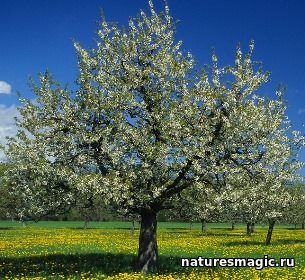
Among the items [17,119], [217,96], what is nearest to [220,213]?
[217,96]

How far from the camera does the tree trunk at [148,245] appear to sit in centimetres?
2483

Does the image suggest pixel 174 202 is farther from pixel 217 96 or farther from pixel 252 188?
pixel 217 96

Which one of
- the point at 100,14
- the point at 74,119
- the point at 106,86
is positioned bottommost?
the point at 74,119

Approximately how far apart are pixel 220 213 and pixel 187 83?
6.74 meters

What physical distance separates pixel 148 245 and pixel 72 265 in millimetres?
5537

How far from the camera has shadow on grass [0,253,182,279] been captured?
24703 mm

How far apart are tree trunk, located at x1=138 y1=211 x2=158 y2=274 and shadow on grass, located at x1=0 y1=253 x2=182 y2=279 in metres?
0.68

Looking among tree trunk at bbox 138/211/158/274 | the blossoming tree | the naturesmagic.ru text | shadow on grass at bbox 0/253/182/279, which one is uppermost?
the blossoming tree

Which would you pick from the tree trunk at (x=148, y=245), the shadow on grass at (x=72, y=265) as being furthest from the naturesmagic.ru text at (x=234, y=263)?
the tree trunk at (x=148, y=245)

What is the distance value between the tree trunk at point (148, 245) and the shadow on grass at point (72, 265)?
0.68 m

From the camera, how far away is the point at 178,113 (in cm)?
2359

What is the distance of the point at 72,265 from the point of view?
27.9 metres

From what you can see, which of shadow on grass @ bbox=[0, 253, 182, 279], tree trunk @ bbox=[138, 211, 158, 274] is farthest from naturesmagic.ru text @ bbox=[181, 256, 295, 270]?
tree trunk @ bbox=[138, 211, 158, 274]

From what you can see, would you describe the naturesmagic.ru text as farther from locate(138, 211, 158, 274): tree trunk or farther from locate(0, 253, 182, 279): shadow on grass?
locate(138, 211, 158, 274): tree trunk
